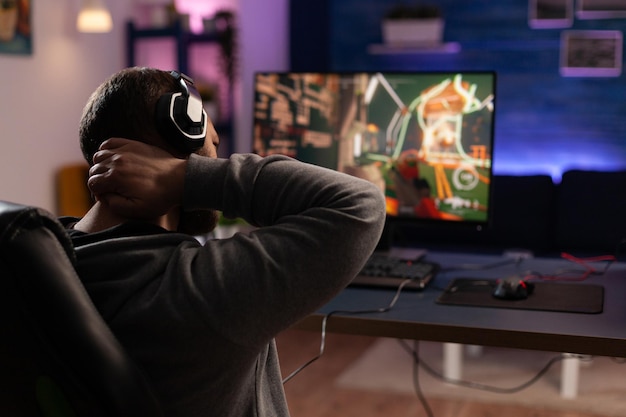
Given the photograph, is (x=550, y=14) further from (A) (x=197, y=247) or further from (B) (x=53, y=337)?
(B) (x=53, y=337)

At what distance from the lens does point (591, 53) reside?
4281mm

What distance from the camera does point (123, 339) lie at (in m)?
0.85

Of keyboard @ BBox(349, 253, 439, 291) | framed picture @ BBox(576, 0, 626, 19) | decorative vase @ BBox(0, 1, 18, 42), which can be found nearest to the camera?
keyboard @ BBox(349, 253, 439, 291)

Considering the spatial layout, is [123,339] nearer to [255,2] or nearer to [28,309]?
[28,309]

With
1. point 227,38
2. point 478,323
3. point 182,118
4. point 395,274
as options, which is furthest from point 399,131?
point 227,38

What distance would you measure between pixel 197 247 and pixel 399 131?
124cm

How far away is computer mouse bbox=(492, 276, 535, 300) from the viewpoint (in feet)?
Result: 5.11

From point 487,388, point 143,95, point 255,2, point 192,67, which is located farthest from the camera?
point 255,2

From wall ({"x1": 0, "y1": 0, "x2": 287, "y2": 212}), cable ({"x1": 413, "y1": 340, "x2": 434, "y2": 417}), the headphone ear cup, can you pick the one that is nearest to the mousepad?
the headphone ear cup

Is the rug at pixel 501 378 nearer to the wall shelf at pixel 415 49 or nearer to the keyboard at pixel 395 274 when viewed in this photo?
the keyboard at pixel 395 274

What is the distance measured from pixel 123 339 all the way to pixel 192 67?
12.0 ft

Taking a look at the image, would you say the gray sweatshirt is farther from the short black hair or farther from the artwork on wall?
the artwork on wall

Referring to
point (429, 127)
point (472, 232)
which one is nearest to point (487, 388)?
point (472, 232)

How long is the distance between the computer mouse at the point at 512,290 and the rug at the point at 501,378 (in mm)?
1649
